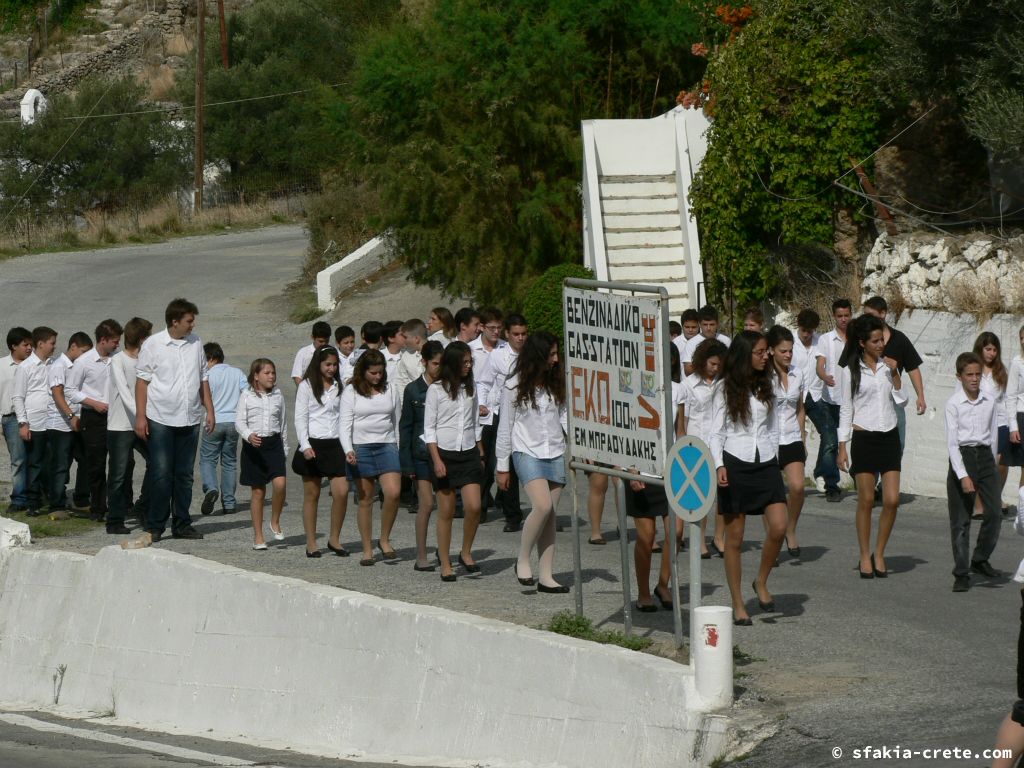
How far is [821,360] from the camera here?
48.3 feet

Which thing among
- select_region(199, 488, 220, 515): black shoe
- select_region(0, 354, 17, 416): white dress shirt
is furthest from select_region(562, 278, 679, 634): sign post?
select_region(0, 354, 17, 416): white dress shirt

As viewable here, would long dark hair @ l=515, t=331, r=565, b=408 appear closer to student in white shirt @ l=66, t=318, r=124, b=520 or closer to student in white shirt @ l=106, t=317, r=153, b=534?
student in white shirt @ l=106, t=317, r=153, b=534

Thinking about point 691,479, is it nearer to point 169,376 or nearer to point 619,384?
point 619,384

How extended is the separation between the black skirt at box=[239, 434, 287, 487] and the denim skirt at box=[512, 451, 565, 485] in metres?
2.79

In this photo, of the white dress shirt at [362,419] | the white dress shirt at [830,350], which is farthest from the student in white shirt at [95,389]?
the white dress shirt at [830,350]

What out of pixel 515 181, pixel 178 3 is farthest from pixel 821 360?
pixel 178 3

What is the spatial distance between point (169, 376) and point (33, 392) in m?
2.11

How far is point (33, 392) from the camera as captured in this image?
546 inches

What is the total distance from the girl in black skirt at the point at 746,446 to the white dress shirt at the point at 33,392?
7086 mm

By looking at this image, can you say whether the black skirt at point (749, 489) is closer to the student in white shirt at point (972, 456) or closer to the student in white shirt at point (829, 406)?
the student in white shirt at point (972, 456)

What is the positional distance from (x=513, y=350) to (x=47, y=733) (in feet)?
16.5

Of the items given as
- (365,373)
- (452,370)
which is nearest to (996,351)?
(452,370)

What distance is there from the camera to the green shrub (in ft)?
67.8

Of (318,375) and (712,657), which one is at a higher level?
(318,375)
